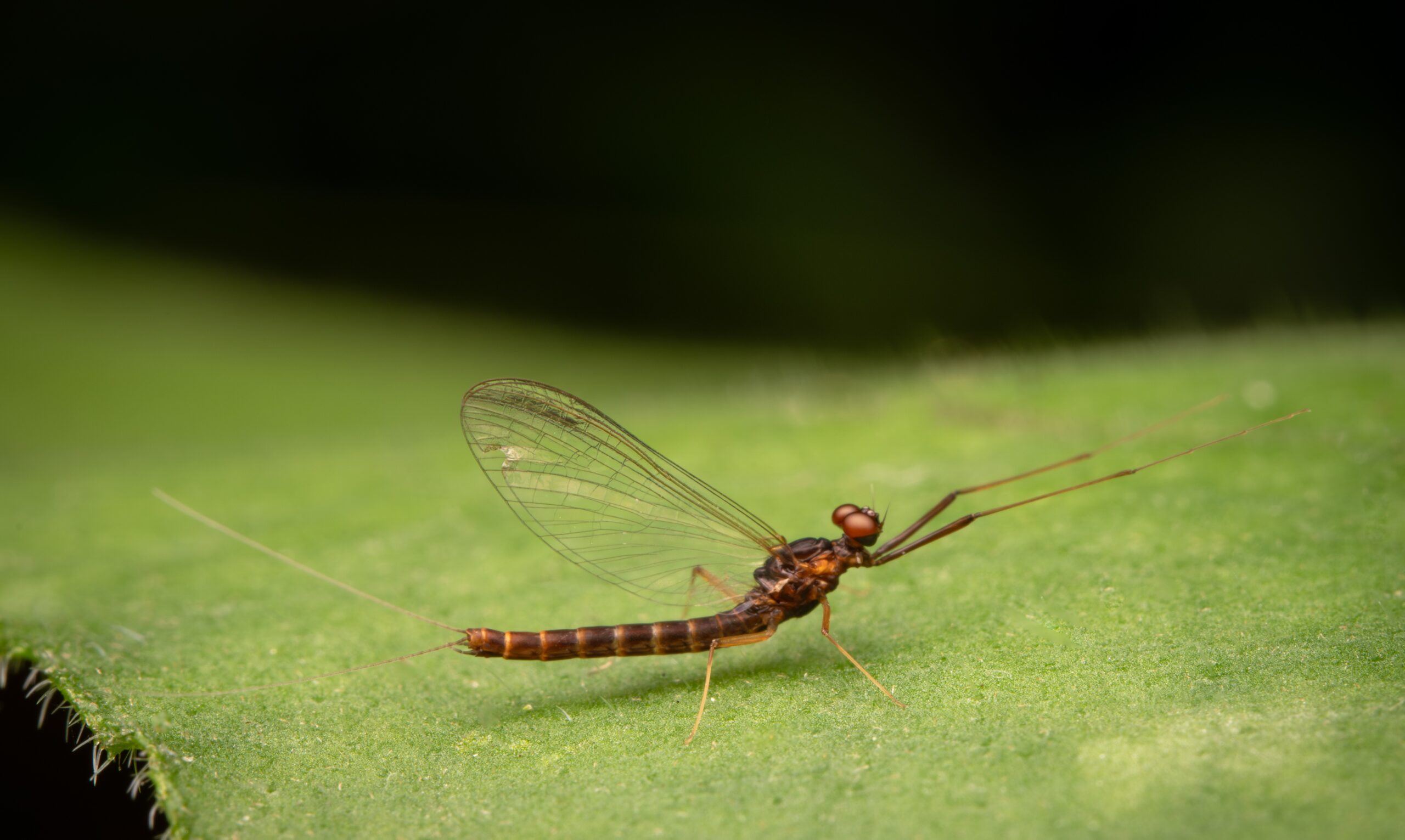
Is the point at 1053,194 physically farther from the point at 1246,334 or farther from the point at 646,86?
the point at 646,86

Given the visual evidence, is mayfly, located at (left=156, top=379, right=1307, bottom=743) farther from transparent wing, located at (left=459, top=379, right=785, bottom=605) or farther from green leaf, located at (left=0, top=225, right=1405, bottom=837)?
green leaf, located at (left=0, top=225, right=1405, bottom=837)

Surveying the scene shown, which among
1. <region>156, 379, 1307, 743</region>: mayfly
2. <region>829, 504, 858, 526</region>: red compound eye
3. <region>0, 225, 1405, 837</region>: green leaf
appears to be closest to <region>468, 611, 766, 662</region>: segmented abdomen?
<region>156, 379, 1307, 743</region>: mayfly

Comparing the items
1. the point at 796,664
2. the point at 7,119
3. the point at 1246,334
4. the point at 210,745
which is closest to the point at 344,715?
the point at 210,745

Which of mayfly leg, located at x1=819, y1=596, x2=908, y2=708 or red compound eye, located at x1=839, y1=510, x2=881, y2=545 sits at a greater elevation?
red compound eye, located at x1=839, y1=510, x2=881, y2=545

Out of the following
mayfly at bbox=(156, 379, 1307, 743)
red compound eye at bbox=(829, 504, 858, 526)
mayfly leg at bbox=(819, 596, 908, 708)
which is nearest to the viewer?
mayfly leg at bbox=(819, 596, 908, 708)

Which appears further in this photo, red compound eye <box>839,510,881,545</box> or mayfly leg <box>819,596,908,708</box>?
red compound eye <box>839,510,881,545</box>

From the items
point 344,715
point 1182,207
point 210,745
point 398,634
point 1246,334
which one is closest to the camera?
point 210,745
